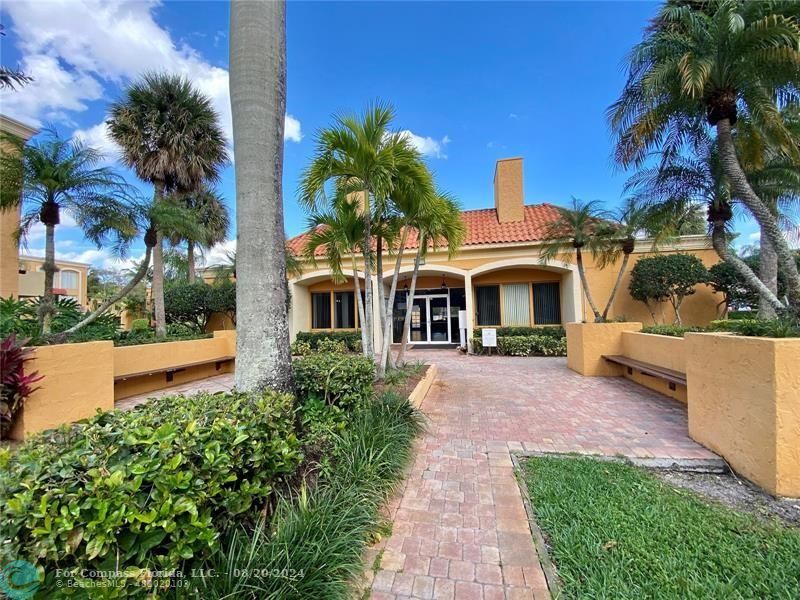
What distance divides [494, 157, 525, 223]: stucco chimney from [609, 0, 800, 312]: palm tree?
29.5ft

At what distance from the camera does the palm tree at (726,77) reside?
562 centimetres

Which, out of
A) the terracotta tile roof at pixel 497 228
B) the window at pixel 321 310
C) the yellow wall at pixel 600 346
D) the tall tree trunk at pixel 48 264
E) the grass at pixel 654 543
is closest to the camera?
the grass at pixel 654 543

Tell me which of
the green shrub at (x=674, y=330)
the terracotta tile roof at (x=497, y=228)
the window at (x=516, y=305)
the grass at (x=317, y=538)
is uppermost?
the terracotta tile roof at (x=497, y=228)

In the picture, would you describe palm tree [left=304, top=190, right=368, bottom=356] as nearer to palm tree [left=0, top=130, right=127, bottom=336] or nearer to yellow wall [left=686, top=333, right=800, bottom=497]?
palm tree [left=0, top=130, right=127, bottom=336]

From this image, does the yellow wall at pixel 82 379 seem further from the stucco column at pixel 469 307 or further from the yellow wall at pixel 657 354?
the stucco column at pixel 469 307

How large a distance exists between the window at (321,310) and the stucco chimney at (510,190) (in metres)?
9.99

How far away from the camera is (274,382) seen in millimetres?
3578

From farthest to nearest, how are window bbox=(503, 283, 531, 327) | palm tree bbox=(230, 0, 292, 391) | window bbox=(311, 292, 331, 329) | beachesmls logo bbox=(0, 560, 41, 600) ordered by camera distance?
window bbox=(311, 292, 331, 329), window bbox=(503, 283, 531, 327), palm tree bbox=(230, 0, 292, 391), beachesmls logo bbox=(0, 560, 41, 600)

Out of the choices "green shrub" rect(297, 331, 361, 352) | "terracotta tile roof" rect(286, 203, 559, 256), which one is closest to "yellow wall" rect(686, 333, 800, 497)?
"terracotta tile roof" rect(286, 203, 559, 256)

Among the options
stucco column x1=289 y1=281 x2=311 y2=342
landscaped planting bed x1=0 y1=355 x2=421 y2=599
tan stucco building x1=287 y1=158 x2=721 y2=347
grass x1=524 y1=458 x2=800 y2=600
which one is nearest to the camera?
landscaped planting bed x1=0 y1=355 x2=421 y2=599

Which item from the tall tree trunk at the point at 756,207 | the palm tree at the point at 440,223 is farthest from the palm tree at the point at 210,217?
the tall tree trunk at the point at 756,207

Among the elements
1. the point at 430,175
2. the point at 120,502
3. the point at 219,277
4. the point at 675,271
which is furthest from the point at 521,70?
the point at 219,277

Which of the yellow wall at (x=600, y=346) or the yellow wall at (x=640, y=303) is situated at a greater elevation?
the yellow wall at (x=640, y=303)

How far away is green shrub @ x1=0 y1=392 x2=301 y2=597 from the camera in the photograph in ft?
4.94
